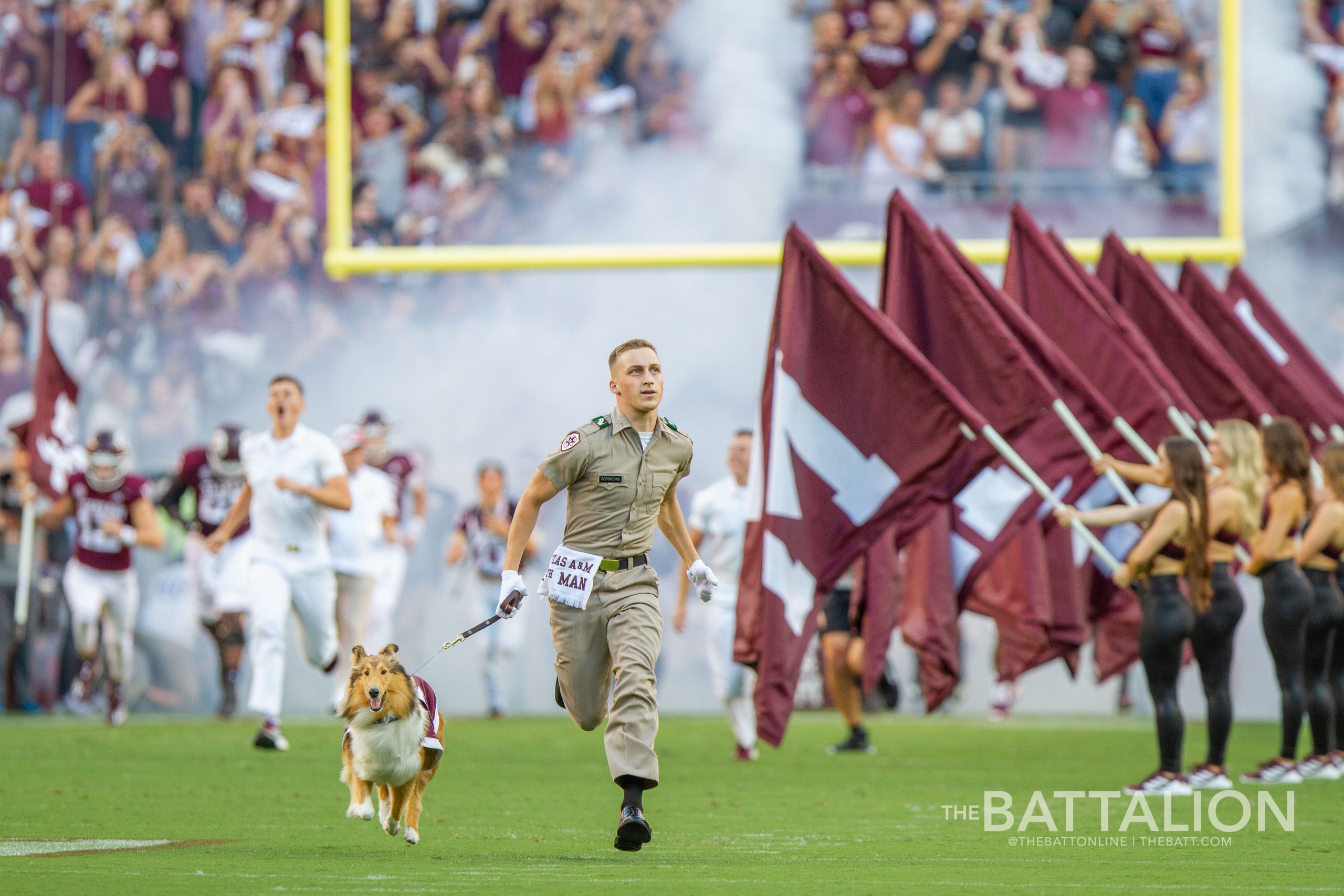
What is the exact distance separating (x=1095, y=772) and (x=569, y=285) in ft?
30.1

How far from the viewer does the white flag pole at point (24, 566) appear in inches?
610

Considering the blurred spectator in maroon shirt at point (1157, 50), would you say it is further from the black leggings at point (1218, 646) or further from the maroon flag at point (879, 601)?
the black leggings at point (1218, 646)

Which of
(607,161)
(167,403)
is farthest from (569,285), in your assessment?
(167,403)

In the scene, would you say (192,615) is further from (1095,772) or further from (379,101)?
(1095,772)

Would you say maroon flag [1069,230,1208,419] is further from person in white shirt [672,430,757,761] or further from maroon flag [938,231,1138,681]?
person in white shirt [672,430,757,761]

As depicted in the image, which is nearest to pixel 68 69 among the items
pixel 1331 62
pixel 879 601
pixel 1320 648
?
pixel 879 601

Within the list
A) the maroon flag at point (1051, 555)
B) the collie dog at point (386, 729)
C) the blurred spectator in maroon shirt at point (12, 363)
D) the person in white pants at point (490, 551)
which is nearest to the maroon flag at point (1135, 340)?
the maroon flag at point (1051, 555)

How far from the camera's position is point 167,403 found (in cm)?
1880

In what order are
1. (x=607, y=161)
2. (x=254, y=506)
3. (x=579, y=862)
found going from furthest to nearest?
(x=607, y=161) → (x=254, y=506) → (x=579, y=862)

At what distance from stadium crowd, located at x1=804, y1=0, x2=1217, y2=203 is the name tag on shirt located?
1169 centimetres

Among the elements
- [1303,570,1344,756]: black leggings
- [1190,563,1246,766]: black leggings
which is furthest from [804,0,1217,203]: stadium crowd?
[1190,563,1246,766]: black leggings

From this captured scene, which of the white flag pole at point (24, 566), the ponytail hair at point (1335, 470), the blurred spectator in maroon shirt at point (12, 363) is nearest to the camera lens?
the ponytail hair at point (1335, 470)

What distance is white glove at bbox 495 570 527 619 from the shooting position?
664 cm

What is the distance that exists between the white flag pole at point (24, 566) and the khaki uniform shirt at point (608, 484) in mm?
9880
